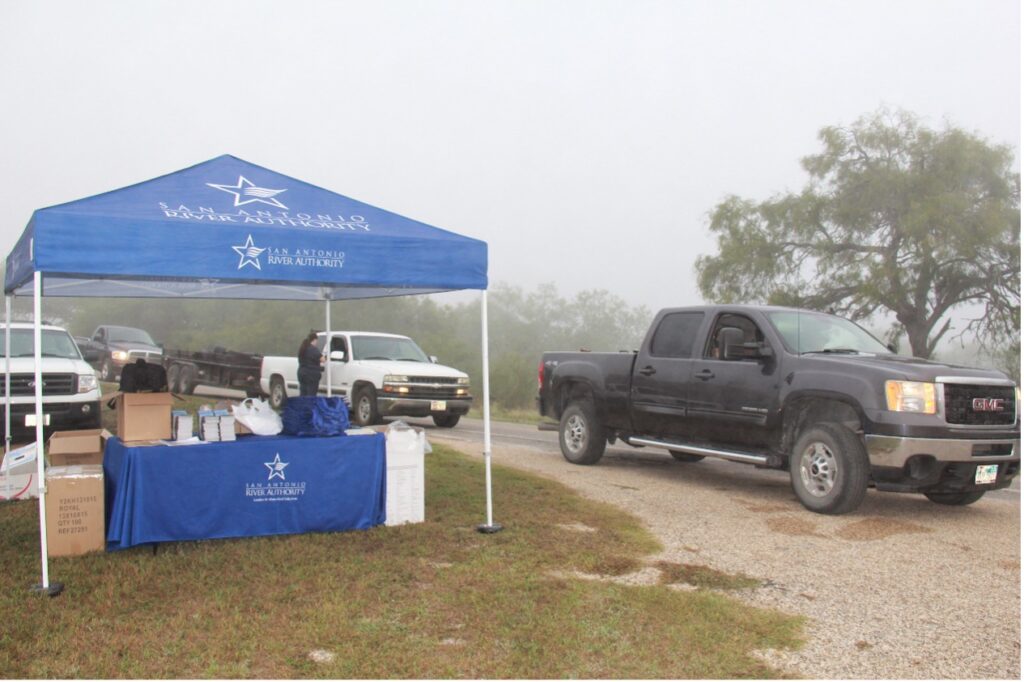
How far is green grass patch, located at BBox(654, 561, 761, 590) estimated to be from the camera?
5594 millimetres

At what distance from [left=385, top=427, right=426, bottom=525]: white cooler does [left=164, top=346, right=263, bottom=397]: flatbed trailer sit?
44.5 ft

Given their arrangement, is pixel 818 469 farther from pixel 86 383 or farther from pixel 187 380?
pixel 187 380

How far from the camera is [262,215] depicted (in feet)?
20.8

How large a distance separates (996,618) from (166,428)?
5.88 m

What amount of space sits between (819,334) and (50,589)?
23.6ft

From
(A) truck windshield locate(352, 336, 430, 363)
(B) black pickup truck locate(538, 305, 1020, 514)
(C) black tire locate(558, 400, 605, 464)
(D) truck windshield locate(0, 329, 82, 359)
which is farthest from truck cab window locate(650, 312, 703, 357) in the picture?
(D) truck windshield locate(0, 329, 82, 359)

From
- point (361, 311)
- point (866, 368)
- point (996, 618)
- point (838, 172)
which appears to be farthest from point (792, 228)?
point (361, 311)

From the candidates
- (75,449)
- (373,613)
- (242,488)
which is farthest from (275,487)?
(373,613)

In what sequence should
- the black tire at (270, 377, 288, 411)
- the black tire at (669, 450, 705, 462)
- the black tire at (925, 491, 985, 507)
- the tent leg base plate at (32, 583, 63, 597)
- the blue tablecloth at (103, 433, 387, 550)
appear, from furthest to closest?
the black tire at (270, 377, 288, 411), the black tire at (669, 450, 705, 462), the black tire at (925, 491, 985, 507), the blue tablecloth at (103, 433, 387, 550), the tent leg base plate at (32, 583, 63, 597)

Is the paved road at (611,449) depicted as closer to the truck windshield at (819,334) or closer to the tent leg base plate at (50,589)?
the truck windshield at (819,334)

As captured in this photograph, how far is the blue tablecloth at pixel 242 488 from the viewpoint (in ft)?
20.2

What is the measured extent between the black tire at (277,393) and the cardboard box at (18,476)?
10821 mm

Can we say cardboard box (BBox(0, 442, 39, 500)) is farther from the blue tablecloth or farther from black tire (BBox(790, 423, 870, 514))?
black tire (BBox(790, 423, 870, 514))

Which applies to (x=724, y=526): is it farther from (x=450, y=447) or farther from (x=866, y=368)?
(x=450, y=447)
